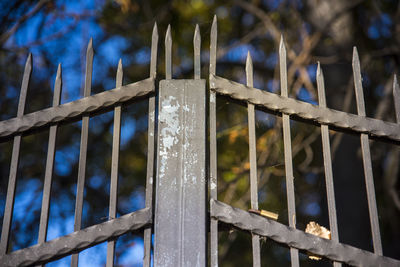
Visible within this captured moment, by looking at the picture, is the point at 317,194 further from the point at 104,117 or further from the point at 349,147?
the point at 104,117

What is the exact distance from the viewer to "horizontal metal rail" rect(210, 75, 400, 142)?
76.4 inches

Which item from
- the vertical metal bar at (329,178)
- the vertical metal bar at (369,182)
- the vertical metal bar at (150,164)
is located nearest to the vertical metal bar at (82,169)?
the vertical metal bar at (150,164)

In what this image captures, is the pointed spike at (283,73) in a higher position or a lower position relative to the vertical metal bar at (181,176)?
higher

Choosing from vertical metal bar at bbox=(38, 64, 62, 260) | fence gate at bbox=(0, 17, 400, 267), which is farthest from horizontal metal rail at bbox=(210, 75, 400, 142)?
vertical metal bar at bbox=(38, 64, 62, 260)

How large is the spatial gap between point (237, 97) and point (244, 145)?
3.56 metres

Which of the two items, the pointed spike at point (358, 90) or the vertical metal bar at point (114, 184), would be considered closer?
the vertical metal bar at point (114, 184)

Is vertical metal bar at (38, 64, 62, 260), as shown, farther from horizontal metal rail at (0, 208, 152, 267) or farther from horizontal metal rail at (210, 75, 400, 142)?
horizontal metal rail at (210, 75, 400, 142)

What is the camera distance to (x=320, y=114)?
6.38 ft

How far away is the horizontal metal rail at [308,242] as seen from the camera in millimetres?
1779

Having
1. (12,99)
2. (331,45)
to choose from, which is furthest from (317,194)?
(12,99)

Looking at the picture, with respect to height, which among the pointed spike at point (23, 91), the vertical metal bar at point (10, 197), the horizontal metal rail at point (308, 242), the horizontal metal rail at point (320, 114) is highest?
the pointed spike at point (23, 91)

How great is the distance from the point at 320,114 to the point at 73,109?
865 mm

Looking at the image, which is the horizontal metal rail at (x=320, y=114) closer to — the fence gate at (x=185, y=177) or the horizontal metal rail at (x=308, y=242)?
the fence gate at (x=185, y=177)

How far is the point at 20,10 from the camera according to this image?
5445 millimetres
